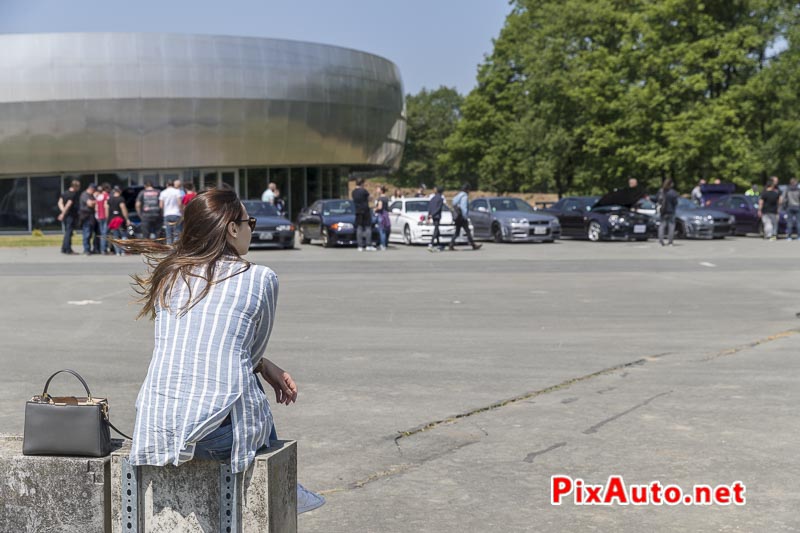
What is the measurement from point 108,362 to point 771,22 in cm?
4941

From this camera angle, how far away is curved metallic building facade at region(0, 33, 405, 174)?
5059 centimetres

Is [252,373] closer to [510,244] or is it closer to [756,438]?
[756,438]

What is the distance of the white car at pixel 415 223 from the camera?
31203 millimetres

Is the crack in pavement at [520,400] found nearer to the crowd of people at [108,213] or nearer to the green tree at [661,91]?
the crowd of people at [108,213]

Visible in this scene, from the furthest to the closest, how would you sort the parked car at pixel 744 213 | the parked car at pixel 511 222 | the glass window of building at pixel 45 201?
1. the glass window of building at pixel 45 201
2. the parked car at pixel 744 213
3. the parked car at pixel 511 222

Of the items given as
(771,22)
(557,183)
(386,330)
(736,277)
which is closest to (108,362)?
(386,330)

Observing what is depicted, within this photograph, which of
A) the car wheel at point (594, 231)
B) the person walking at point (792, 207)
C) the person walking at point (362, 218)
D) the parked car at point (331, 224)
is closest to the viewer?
the person walking at point (362, 218)

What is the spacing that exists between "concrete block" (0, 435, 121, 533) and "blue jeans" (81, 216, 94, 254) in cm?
2525

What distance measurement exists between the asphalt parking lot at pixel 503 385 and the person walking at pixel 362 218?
921 cm

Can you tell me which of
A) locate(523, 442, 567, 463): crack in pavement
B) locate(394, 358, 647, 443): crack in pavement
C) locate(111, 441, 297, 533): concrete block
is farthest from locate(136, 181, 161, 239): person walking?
locate(111, 441, 297, 533): concrete block

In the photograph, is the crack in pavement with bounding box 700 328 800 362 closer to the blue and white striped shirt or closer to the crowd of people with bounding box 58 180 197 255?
the blue and white striped shirt

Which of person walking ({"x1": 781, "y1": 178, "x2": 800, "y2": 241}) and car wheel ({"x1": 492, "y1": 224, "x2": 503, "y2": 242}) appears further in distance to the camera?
car wheel ({"x1": 492, "y1": 224, "x2": 503, "y2": 242})

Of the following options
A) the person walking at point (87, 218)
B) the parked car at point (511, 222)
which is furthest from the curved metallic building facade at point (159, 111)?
the person walking at point (87, 218)

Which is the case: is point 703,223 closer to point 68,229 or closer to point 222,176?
point 68,229
